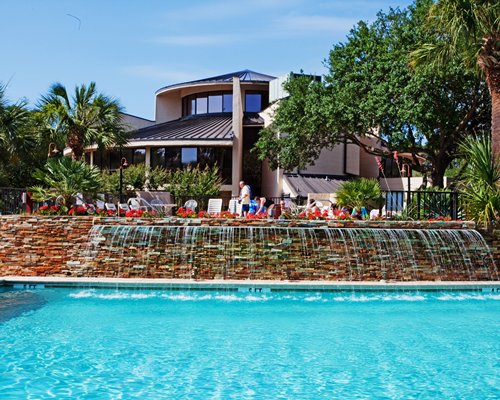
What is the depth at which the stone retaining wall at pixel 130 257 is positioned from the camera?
47.3 ft

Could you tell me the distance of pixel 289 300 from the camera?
1253 cm

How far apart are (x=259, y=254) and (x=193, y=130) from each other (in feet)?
71.0

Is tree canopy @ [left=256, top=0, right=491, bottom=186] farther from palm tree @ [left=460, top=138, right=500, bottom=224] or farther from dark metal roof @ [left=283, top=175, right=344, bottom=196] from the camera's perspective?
palm tree @ [left=460, top=138, right=500, bottom=224]

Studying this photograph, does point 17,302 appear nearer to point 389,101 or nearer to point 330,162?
point 389,101

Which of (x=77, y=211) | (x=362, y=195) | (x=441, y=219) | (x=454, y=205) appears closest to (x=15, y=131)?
(x=77, y=211)

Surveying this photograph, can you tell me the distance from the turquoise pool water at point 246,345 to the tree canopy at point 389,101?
13993 mm

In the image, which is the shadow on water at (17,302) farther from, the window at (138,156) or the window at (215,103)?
the window at (215,103)

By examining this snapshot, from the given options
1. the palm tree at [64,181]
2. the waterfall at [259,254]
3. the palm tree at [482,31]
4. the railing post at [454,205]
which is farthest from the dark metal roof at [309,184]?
the waterfall at [259,254]

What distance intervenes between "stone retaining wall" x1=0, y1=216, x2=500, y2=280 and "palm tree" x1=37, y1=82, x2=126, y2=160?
43.9 ft

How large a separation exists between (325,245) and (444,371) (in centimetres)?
708

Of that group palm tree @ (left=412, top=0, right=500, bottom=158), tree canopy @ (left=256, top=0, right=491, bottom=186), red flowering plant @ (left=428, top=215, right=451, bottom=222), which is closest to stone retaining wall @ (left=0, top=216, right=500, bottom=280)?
red flowering plant @ (left=428, top=215, right=451, bottom=222)

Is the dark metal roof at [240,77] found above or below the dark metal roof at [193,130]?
above

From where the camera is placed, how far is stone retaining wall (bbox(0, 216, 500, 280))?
1441 cm

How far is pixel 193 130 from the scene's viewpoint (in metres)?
35.0
